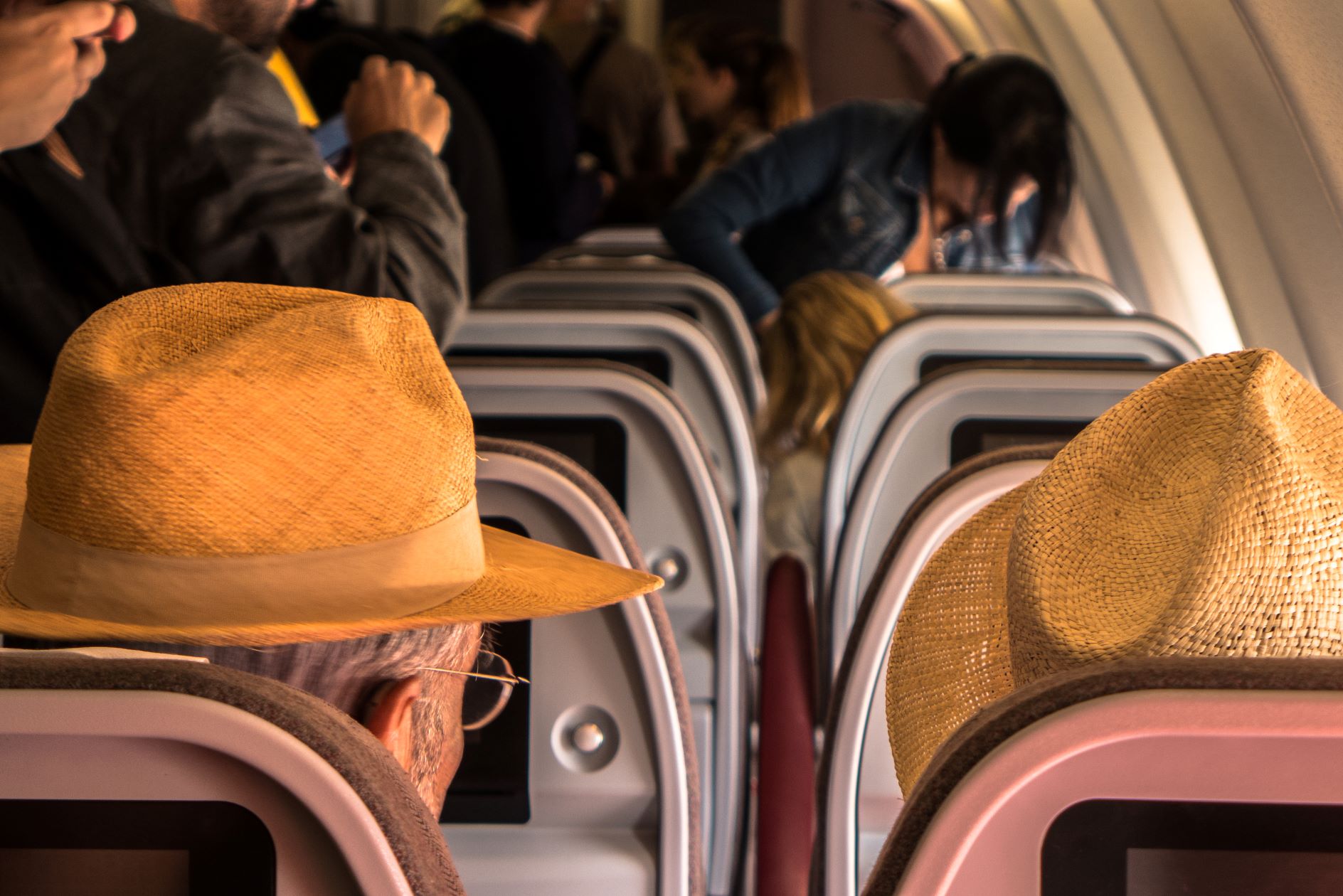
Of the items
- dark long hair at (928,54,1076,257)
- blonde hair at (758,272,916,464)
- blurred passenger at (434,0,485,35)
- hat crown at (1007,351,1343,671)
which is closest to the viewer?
hat crown at (1007,351,1343,671)

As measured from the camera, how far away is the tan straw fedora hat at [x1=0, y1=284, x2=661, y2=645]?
804 millimetres

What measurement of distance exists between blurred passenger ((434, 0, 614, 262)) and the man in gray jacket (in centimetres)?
249

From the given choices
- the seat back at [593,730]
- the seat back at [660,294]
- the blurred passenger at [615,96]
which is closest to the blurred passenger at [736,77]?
the blurred passenger at [615,96]

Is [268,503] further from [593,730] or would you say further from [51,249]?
[51,249]

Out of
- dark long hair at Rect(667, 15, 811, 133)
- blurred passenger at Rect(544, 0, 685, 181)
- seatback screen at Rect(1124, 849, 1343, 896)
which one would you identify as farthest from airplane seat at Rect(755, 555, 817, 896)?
blurred passenger at Rect(544, 0, 685, 181)

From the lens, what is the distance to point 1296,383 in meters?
0.77

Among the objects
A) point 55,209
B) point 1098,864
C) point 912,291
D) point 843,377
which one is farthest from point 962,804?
point 912,291

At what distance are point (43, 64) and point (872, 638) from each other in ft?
3.34

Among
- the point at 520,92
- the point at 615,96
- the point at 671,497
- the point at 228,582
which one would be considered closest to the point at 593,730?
the point at 671,497

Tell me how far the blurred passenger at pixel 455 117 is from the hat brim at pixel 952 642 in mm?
2418

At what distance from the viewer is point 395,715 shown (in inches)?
33.8

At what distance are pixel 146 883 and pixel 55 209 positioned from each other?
1.11 m

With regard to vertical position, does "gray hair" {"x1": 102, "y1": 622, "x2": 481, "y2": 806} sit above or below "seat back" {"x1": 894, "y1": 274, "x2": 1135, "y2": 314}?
below

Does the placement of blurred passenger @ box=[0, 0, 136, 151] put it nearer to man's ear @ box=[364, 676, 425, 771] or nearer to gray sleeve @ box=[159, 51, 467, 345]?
gray sleeve @ box=[159, 51, 467, 345]
